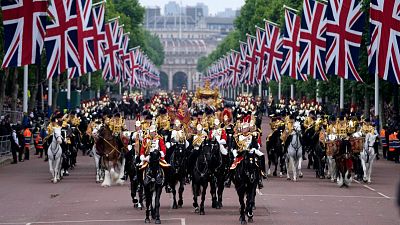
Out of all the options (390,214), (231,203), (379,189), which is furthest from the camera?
(379,189)

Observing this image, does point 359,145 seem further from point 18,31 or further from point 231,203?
point 18,31

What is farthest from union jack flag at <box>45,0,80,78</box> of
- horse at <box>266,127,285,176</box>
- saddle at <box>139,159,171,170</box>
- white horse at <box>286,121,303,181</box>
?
saddle at <box>139,159,171,170</box>

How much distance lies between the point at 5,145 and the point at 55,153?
13367mm

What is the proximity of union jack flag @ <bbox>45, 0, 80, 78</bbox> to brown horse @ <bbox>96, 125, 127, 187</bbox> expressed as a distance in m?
13.7

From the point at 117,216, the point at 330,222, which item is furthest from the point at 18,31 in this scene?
the point at 330,222

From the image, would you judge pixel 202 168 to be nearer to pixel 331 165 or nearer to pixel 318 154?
pixel 331 165

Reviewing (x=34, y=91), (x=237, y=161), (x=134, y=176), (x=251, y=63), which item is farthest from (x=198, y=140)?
(x=251, y=63)

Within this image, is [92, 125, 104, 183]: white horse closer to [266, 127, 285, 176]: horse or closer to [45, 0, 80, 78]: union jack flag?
[266, 127, 285, 176]: horse

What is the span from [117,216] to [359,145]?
37.8 ft

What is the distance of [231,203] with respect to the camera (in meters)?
28.5

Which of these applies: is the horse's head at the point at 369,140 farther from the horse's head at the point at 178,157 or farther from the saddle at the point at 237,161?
the saddle at the point at 237,161

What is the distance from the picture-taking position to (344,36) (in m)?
46.9

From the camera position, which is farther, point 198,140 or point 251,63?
point 251,63

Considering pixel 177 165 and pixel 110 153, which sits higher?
pixel 110 153
